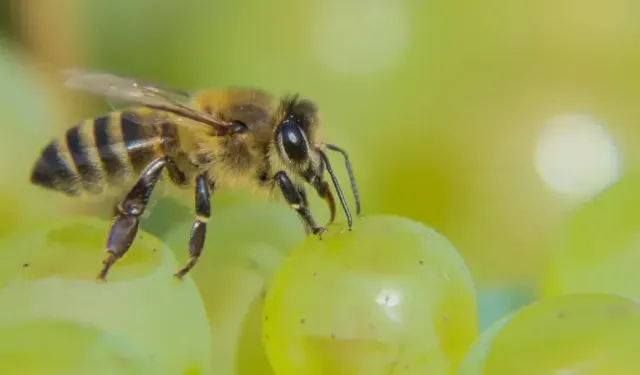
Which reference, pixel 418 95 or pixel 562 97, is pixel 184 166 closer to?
pixel 418 95

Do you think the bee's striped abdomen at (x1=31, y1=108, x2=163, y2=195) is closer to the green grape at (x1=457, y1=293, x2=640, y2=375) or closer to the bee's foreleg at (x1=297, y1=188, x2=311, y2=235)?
the bee's foreleg at (x1=297, y1=188, x2=311, y2=235)

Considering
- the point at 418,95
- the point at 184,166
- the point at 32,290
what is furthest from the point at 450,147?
the point at 32,290

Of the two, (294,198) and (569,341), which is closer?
(569,341)

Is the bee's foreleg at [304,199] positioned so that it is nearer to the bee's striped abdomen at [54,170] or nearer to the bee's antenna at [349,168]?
the bee's antenna at [349,168]

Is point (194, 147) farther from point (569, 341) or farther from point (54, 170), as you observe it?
point (569, 341)

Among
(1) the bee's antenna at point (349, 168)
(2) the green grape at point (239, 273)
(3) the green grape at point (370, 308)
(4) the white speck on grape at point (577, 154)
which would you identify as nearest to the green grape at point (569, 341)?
(3) the green grape at point (370, 308)

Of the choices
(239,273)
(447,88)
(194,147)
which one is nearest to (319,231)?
(239,273)
